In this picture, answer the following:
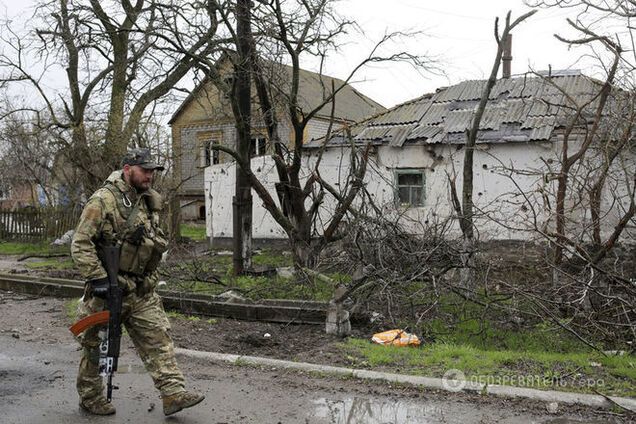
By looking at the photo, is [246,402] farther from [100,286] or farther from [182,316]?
[182,316]

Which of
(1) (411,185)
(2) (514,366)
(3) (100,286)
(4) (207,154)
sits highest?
(4) (207,154)

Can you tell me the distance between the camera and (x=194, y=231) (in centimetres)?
2533

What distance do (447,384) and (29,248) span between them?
16007 millimetres

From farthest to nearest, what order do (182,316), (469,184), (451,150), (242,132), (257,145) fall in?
1. (257,145)
2. (451,150)
3. (242,132)
4. (469,184)
5. (182,316)

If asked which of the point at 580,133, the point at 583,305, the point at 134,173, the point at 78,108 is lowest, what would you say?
the point at 583,305

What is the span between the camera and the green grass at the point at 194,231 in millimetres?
22391

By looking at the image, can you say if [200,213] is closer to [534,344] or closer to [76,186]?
[76,186]

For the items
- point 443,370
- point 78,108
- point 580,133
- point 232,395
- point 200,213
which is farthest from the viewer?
point 200,213

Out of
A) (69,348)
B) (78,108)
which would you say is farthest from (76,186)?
(69,348)

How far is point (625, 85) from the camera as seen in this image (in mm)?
7992

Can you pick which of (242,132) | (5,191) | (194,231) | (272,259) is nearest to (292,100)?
(242,132)

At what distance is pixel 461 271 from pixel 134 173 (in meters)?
4.94

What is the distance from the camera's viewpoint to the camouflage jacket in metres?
4.16

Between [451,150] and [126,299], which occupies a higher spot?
[451,150]
